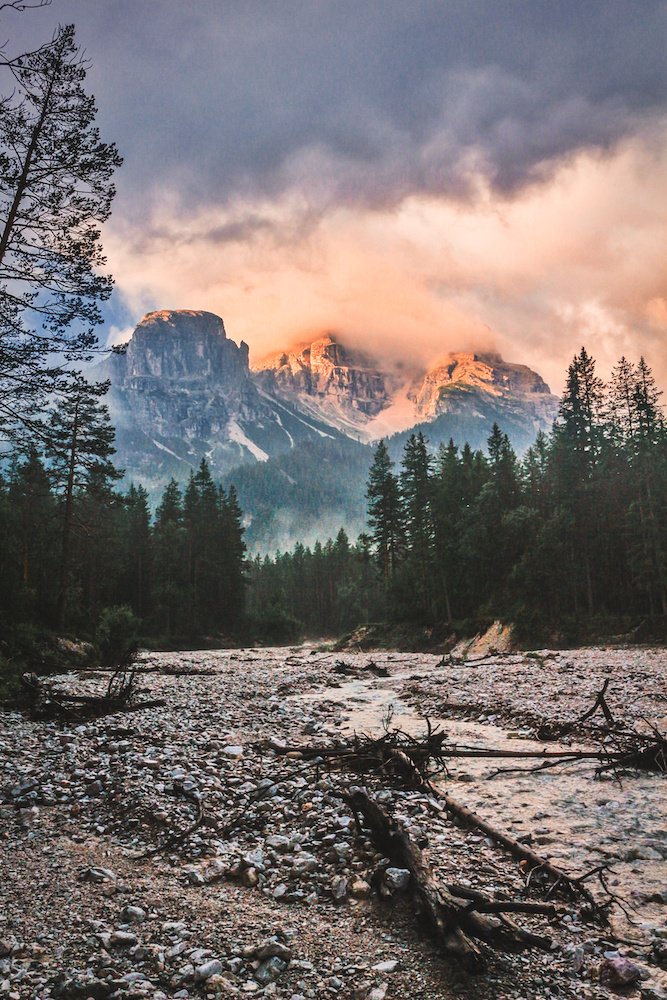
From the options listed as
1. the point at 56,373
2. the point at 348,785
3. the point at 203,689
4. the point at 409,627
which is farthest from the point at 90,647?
the point at 409,627

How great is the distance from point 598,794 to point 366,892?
4.74 m

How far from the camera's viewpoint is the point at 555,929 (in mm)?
4742

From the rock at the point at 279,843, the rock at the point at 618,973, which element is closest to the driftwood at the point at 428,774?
the rock at the point at 618,973

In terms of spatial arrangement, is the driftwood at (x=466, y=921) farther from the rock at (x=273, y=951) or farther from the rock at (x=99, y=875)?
the rock at (x=99, y=875)

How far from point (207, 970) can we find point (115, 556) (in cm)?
6267

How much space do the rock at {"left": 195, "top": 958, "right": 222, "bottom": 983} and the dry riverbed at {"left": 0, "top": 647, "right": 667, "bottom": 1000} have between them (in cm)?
2

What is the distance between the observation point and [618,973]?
13.3 feet

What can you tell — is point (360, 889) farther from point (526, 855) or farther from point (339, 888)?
point (526, 855)

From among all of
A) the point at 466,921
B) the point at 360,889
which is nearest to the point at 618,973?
the point at 466,921

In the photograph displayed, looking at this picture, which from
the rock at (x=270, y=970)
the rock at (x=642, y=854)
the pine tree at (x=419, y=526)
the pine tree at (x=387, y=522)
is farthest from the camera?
the pine tree at (x=387, y=522)

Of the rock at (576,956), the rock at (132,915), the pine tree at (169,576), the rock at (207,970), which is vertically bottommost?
the rock at (576,956)

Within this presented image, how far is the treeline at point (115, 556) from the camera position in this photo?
34969 mm

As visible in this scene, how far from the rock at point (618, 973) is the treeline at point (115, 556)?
95.2 feet

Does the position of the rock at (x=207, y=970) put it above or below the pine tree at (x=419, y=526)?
below
